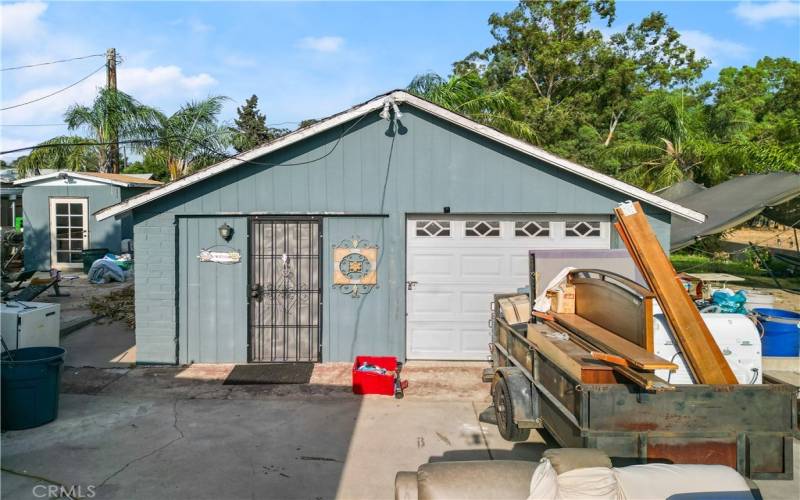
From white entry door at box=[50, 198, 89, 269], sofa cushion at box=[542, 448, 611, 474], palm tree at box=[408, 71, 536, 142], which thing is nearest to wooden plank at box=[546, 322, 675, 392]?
sofa cushion at box=[542, 448, 611, 474]

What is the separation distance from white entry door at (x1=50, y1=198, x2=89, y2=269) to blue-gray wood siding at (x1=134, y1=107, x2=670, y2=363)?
12.2 metres

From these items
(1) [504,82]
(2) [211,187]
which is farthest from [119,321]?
(1) [504,82]

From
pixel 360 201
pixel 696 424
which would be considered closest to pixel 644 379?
pixel 696 424

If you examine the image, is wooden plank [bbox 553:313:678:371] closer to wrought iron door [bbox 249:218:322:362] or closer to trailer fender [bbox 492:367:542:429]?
trailer fender [bbox 492:367:542:429]

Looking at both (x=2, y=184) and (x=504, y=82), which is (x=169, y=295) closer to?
(x=2, y=184)

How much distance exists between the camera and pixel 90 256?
17.9 m

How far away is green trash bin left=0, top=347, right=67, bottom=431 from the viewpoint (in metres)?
6.08

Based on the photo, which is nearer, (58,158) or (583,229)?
(583,229)

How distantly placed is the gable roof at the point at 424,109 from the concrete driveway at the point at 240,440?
2964mm

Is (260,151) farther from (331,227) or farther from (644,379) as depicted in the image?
(644,379)

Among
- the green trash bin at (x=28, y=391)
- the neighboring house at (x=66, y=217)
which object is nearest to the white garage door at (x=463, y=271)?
the green trash bin at (x=28, y=391)

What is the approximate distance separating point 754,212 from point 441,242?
328 inches

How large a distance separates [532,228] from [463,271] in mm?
1313

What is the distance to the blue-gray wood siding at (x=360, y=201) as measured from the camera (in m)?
8.64
